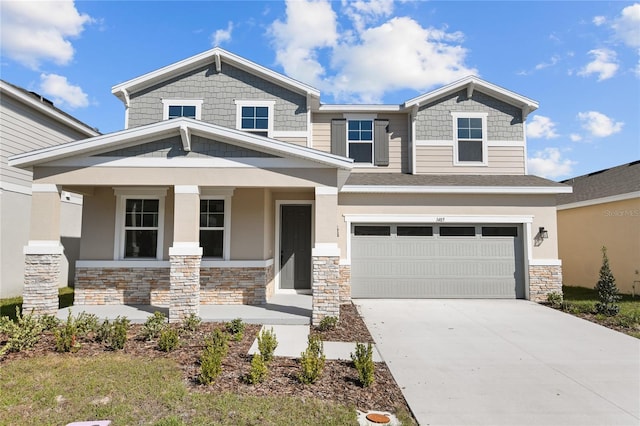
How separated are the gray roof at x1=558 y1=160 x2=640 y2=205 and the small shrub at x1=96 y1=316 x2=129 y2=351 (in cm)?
1406

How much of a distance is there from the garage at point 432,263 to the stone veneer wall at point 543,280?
0.27 m

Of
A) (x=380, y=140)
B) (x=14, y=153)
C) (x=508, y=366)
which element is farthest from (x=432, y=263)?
(x=14, y=153)

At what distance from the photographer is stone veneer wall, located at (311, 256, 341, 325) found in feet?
24.6

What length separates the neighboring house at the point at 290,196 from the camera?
759cm

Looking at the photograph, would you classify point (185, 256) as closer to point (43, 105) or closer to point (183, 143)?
point (183, 143)

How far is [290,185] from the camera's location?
25.0 feet

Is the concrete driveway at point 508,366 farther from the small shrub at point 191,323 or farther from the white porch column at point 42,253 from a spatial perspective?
the white porch column at point 42,253

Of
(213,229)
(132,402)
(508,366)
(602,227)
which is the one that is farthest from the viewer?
(602,227)

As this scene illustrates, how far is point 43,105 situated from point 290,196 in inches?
347

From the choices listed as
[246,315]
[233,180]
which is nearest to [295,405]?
[246,315]

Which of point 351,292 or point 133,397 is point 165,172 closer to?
point 133,397

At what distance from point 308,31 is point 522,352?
9.94m

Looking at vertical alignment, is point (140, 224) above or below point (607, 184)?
below

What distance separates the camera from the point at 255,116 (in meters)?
11.2
